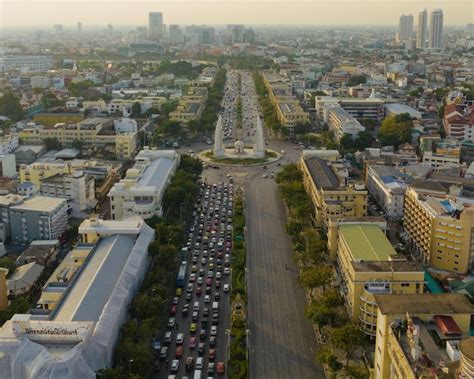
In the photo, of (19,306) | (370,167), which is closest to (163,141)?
(370,167)

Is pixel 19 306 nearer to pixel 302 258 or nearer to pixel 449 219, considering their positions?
pixel 302 258

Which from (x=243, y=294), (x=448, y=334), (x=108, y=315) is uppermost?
(x=448, y=334)

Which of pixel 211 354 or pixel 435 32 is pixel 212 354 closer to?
Answer: pixel 211 354

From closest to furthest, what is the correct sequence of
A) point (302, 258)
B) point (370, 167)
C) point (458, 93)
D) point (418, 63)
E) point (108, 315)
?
1. point (108, 315)
2. point (302, 258)
3. point (370, 167)
4. point (458, 93)
5. point (418, 63)

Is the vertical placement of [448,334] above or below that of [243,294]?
above

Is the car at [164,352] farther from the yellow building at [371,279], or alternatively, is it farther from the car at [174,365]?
the yellow building at [371,279]

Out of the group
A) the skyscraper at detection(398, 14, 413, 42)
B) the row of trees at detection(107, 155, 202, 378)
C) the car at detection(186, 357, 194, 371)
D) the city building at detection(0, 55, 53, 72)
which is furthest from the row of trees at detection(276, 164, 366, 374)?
the skyscraper at detection(398, 14, 413, 42)

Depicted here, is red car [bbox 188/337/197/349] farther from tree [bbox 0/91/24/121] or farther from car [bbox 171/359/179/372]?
tree [bbox 0/91/24/121]

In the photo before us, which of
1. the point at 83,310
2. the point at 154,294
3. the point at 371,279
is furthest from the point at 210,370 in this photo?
the point at 371,279
